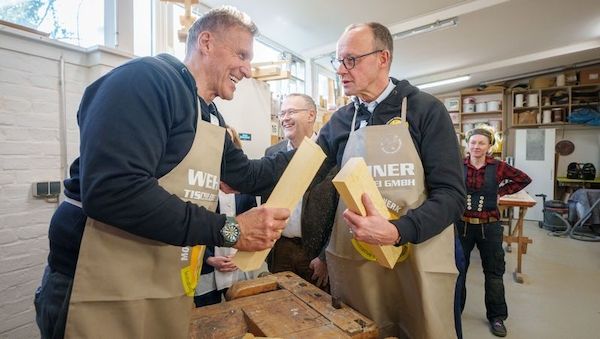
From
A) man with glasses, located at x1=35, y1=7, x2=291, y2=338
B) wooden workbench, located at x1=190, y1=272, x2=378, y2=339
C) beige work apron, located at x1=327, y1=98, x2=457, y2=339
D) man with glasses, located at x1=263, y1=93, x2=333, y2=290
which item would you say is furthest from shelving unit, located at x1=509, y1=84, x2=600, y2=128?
man with glasses, located at x1=35, y1=7, x2=291, y2=338

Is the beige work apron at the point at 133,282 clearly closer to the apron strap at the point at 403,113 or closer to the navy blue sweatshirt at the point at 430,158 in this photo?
the navy blue sweatshirt at the point at 430,158

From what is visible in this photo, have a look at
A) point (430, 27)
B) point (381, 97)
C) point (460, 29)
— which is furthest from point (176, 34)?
point (460, 29)

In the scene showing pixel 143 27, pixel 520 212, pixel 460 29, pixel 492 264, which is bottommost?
pixel 492 264

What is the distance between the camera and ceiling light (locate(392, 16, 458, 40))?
445 cm

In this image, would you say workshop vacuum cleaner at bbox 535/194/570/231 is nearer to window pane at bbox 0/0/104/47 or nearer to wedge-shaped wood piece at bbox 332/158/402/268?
wedge-shaped wood piece at bbox 332/158/402/268

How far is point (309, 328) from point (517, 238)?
4.01 m

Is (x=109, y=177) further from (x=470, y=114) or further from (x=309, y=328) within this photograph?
(x=470, y=114)

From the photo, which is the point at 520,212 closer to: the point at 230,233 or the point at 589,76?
the point at 230,233

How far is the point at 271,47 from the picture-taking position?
499 cm

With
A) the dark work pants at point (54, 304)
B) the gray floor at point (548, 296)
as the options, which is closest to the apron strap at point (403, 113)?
the dark work pants at point (54, 304)

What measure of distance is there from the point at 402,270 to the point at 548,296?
342cm

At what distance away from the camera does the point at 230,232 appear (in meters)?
0.83

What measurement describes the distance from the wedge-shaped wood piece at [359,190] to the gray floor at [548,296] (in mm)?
2285

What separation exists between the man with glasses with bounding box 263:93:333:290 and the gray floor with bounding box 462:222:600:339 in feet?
5.64
